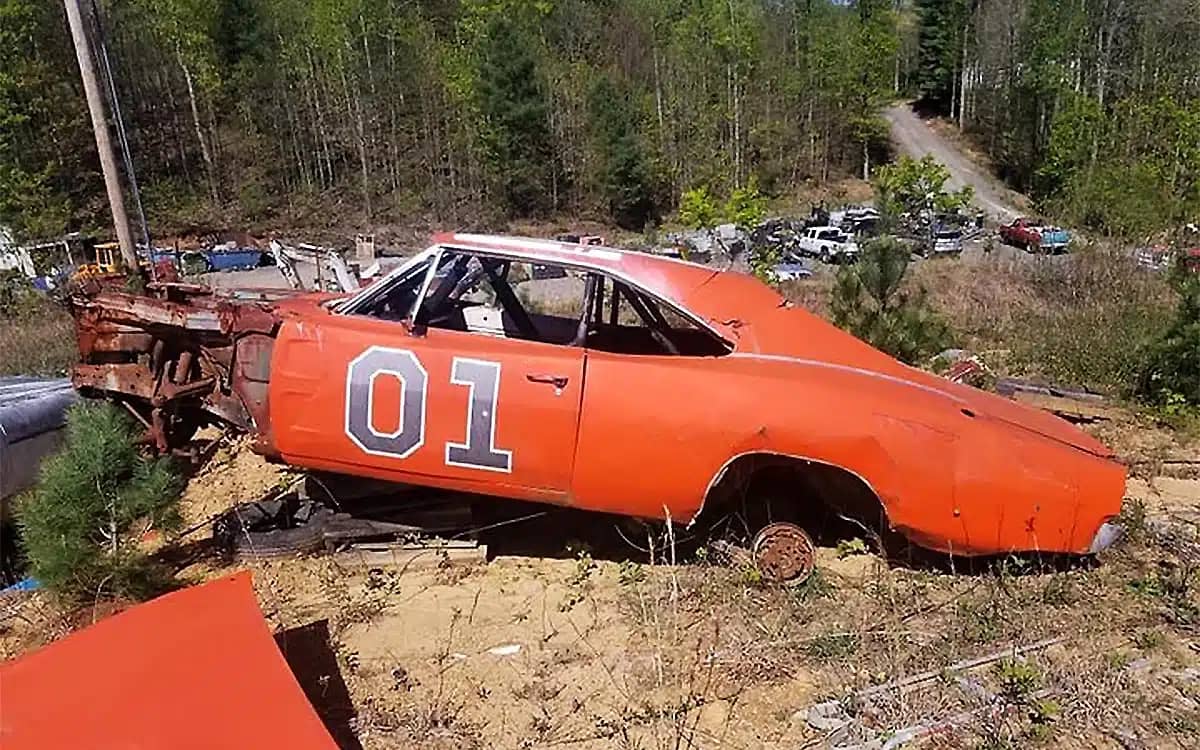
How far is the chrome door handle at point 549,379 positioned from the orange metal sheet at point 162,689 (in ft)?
5.83

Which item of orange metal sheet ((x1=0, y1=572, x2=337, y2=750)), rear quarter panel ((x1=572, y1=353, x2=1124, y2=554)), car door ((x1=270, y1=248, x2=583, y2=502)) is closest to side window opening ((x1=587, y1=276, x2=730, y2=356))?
rear quarter panel ((x1=572, y1=353, x2=1124, y2=554))

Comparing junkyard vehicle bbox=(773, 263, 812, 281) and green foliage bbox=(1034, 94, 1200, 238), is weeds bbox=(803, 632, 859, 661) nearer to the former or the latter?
green foliage bbox=(1034, 94, 1200, 238)

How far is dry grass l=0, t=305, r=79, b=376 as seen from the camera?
10.5 meters

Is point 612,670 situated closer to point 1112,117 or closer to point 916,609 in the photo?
point 916,609

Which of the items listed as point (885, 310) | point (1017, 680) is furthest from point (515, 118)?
point (1017, 680)

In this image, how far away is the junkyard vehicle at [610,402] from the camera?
4488mm

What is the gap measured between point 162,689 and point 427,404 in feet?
6.41

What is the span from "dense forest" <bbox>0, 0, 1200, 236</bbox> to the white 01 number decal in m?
37.0

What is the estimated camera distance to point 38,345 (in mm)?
12117

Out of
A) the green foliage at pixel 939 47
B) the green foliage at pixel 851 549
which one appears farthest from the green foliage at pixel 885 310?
the green foliage at pixel 939 47

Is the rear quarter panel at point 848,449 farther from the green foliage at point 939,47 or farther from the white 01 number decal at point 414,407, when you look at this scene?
the green foliage at point 939,47

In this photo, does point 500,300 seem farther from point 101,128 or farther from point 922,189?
point 922,189

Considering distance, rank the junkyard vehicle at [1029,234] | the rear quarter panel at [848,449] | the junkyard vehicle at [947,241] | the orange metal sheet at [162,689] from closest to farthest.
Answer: the orange metal sheet at [162,689] < the rear quarter panel at [848,449] < the junkyard vehicle at [1029,234] < the junkyard vehicle at [947,241]

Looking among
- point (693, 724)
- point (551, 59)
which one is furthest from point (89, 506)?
point (551, 59)
